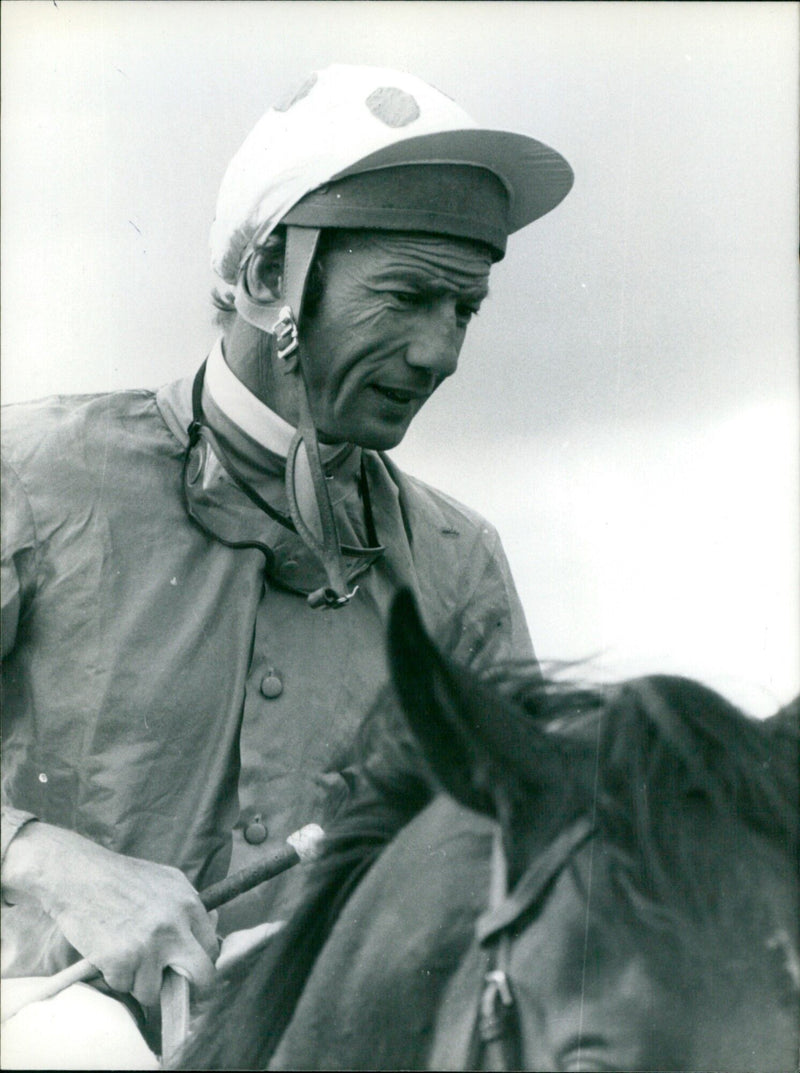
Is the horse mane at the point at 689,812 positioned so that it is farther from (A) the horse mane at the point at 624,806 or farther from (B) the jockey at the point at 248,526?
(B) the jockey at the point at 248,526

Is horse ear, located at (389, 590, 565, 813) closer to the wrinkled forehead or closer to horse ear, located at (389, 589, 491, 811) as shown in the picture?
horse ear, located at (389, 589, 491, 811)

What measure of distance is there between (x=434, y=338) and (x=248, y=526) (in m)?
0.29

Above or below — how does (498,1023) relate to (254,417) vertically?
below

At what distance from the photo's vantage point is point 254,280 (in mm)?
1516

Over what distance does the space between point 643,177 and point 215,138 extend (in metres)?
0.51

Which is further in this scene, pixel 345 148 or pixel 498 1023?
pixel 345 148

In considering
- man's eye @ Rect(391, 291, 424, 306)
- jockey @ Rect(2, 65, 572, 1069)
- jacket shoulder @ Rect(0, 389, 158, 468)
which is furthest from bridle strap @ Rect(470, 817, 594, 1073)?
jacket shoulder @ Rect(0, 389, 158, 468)

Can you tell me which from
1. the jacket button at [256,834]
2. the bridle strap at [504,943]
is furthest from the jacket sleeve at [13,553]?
the bridle strap at [504,943]

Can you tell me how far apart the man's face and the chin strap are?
16 millimetres

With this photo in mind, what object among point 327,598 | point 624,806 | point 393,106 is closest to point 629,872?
point 624,806

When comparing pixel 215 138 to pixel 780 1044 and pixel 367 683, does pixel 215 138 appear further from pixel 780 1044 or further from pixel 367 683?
pixel 780 1044

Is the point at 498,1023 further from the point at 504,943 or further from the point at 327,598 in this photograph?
the point at 327,598

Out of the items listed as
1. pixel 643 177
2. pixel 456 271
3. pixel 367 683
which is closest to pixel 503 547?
pixel 367 683

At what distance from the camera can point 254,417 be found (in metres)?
1.55
